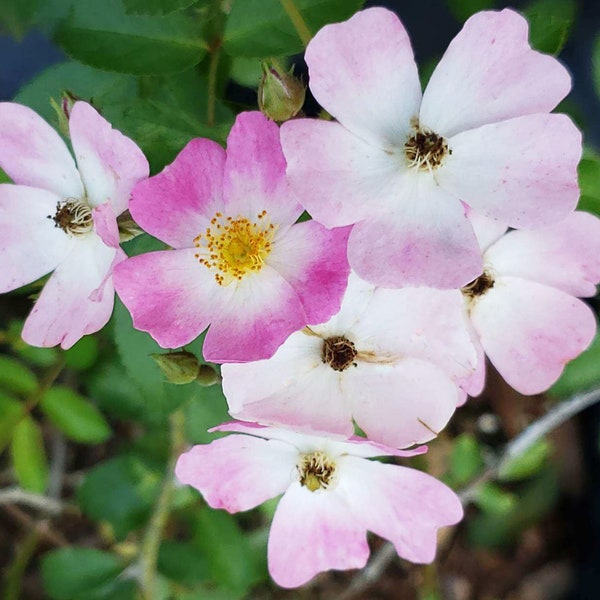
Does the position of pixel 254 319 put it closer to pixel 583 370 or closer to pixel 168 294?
pixel 168 294

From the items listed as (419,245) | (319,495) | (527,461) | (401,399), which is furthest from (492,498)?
(419,245)

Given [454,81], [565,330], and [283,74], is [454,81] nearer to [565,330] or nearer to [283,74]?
[283,74]

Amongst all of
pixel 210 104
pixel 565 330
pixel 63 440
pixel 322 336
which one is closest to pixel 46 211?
pixel 210 104

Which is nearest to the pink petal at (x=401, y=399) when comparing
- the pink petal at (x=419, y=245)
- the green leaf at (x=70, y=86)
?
the pink petal at (x=419, y=245)

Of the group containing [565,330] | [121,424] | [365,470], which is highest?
[565,330]

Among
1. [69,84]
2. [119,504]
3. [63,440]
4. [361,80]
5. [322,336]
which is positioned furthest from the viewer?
[63,440]
